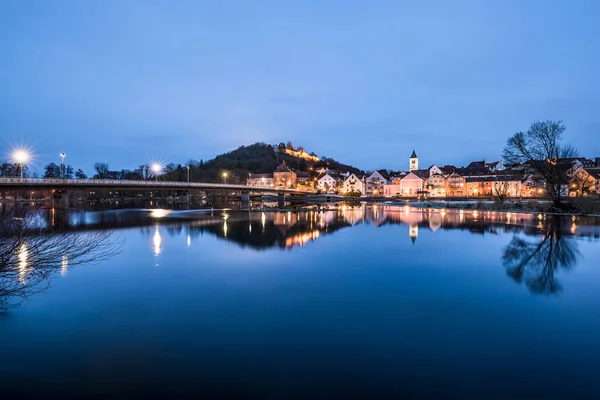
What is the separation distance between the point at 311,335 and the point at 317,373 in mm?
1502

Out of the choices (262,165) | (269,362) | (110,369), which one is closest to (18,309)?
(110,369)

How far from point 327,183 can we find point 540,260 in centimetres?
10760

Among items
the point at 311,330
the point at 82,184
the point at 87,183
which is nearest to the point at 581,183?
the point at 311,330

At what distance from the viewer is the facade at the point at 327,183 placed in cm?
11886

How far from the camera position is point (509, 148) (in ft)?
137

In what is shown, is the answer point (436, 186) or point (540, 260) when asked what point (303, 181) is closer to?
point (436, 186)

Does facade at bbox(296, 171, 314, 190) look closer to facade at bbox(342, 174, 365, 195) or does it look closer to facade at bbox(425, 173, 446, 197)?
facade at bbox(342, 174, 365, 195)

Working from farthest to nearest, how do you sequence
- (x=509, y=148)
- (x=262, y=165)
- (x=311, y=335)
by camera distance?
1. (x=262, y=165)
2. (x=509, y=148)
3. (x=311, y=335)

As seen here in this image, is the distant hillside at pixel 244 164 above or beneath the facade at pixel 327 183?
above

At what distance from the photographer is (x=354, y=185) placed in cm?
11181

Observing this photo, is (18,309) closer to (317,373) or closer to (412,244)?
(317,373)

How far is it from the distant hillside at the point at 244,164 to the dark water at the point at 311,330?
108 meters

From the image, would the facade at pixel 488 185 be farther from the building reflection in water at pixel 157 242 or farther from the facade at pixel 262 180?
the building reflection in water at pixel 157 242

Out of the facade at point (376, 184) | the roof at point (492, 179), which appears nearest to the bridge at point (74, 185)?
the facade at point (376, 184)
